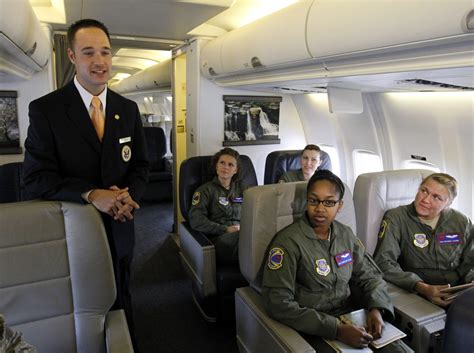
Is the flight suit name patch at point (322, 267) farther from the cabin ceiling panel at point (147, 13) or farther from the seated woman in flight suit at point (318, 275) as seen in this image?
the cabin ceiling panel at point (147, 13)

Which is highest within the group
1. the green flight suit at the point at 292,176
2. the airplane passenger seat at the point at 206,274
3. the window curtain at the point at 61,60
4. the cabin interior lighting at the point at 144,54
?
the cabin interior lighting at the point at 144,54

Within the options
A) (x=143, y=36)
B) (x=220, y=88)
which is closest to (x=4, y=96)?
(x=143, y=36)

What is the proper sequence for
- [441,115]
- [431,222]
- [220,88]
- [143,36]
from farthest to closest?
[220,88] → [143,36] → [441,115] → [431,222]

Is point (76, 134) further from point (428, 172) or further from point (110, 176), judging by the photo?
point (428, 172)

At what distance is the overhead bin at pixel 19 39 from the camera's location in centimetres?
172

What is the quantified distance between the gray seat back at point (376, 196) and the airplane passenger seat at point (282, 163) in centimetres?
138

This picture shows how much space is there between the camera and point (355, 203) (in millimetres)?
2537

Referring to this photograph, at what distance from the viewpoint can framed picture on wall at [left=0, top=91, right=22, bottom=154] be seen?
11.5ft

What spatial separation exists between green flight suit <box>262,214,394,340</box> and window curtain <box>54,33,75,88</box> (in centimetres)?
338

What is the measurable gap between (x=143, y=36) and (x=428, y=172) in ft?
10.8

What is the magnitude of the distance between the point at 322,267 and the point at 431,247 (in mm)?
967

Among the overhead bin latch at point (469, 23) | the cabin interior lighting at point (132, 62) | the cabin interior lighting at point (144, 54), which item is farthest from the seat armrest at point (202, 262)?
the cabin interior lighting at point (132, 62)

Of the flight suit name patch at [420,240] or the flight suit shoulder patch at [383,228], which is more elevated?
the flight suit shoulder patch at [383,228]

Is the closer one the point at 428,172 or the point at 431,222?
the point at 431,222
